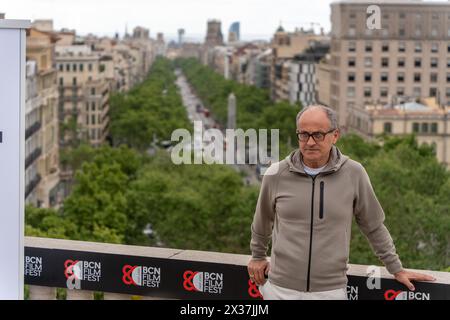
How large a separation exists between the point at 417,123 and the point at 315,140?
37.3 meters

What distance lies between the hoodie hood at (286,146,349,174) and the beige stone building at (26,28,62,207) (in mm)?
29826

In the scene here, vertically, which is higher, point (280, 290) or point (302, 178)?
point (302, 178)

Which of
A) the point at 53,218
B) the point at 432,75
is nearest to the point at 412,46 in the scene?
the point at 432,75

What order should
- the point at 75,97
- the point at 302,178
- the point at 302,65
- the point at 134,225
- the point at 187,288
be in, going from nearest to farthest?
the point at 302,178 → the point at 187,288 → the point at 134,225 → the point at 75,97 → the point at 302,65

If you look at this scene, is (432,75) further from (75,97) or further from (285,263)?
(285,263)

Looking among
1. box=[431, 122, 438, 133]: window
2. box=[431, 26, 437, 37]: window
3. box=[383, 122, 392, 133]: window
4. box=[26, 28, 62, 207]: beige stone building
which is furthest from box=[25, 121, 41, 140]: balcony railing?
box=[431, 122, 438, 133]: window

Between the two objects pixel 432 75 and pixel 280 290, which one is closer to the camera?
pixel 280 290

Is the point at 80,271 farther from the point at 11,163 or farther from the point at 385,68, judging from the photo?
the point at 385,68

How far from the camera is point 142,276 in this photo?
4387 millimetres

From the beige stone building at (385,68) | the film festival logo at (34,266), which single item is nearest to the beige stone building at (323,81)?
the beige stone building at (385,68)

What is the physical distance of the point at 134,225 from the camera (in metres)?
25.1

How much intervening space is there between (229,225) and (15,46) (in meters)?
19.7

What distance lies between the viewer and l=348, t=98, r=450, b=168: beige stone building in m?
39.2

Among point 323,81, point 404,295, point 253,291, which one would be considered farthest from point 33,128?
point 404,295
